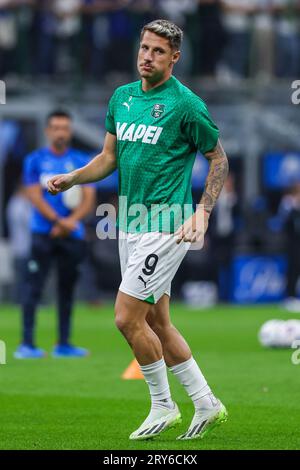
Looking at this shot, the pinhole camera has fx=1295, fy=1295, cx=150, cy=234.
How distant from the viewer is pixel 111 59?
24.3 meters

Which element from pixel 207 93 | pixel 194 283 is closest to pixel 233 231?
pixel 194 283

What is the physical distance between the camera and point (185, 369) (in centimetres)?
854

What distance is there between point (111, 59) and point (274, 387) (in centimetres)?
1383

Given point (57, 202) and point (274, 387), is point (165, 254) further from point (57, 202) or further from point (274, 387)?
point (57, 202)

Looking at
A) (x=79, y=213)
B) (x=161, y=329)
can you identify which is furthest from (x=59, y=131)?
(x=161, y=329)

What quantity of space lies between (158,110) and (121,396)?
3.27 meters

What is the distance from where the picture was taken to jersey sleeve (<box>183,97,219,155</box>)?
27.5ft

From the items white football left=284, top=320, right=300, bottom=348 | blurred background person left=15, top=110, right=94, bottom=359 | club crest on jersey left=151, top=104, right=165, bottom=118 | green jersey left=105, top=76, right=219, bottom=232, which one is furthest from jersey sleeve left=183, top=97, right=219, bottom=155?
white football left=284, top=320, right=300, bottom=348

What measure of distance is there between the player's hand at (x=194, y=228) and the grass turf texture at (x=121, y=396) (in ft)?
4.25

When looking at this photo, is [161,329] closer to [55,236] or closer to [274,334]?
[55,236]

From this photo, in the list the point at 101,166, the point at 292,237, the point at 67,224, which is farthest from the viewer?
the point at 292,237

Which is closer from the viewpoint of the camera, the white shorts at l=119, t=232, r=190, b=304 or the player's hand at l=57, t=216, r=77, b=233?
the white shorts at l=119, t=232, r=190, b=304

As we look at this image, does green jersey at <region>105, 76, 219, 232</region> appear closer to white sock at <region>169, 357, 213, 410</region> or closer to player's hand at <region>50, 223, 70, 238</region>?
white sock at <region>169, 357, 213, 410</region>

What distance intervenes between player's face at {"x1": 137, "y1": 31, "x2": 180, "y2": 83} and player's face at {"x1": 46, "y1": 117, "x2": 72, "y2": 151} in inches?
242
